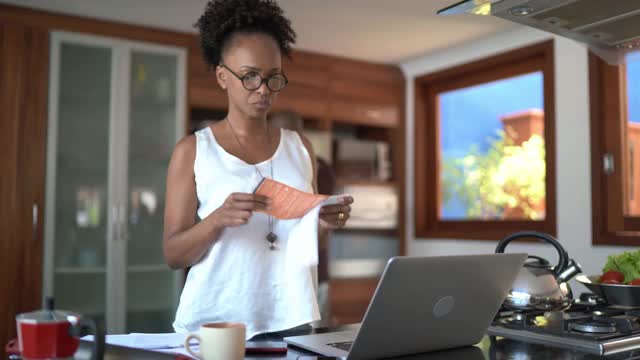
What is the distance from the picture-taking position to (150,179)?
13.5 ft

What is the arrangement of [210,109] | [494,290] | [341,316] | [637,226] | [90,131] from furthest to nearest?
[341,316] → [210,109] → [90,131] → [637,226] → [494,290]

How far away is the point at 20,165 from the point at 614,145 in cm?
335

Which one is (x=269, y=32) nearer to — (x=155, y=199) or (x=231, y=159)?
(x=231, y=159)

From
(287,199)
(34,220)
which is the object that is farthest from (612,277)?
(34,220)

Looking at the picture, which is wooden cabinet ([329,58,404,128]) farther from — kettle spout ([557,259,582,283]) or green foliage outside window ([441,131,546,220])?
kettle spout ([557,259,582,283])

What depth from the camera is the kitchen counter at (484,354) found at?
116 centimetres

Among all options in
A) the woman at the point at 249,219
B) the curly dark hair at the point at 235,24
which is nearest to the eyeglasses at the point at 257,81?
the woman at the point at 249,219

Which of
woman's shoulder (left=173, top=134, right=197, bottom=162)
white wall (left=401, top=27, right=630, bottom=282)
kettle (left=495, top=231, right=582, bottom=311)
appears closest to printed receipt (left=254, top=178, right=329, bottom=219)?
woman's shoulder (left=173, top=134, right=197, bottom=162)

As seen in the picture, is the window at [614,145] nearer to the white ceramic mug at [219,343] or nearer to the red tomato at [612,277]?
the red tomato at [612,277]

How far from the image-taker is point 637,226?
356 centimetres

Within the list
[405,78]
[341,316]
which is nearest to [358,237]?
[341,316]

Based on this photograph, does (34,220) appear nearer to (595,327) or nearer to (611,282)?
(611,282)

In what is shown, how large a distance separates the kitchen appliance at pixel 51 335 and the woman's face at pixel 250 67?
28.1 inches

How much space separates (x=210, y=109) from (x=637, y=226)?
273cm
